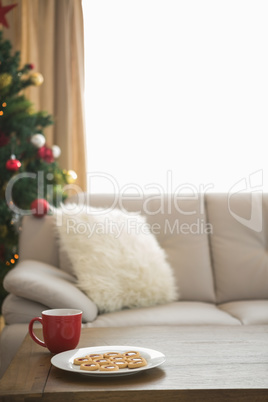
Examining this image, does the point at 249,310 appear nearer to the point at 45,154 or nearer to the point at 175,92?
the point at 45,154

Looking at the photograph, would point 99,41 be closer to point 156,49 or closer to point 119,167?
point 156,49

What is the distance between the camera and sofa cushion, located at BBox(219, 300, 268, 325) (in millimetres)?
1930

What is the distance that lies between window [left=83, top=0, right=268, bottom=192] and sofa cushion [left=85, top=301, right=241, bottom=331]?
167 centimetres

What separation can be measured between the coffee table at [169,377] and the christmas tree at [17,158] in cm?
175

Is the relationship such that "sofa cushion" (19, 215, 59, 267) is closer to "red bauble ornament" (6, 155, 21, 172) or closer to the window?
"red bauble ornament" (6, 155, 21, 172)

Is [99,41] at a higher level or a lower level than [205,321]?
higher

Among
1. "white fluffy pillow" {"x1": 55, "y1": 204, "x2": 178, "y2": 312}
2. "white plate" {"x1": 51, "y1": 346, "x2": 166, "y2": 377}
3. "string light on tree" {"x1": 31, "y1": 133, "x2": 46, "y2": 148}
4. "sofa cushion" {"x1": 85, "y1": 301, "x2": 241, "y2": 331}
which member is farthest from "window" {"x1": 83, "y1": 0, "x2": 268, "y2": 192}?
"white plate" {"x1": 51, "y1": 346, "x2": 166, "y2": 377}

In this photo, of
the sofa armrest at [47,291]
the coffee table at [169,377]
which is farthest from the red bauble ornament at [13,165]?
the coffee table at [169,377]

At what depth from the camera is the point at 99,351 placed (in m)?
1.08

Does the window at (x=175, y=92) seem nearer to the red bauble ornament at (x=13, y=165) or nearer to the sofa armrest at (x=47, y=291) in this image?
the red bauble ornament at (x=13, y=165)

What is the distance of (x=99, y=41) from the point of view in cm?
373

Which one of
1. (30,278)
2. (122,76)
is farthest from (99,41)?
(30,278)

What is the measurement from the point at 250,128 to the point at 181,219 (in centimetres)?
148

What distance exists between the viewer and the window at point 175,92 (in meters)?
3.62
